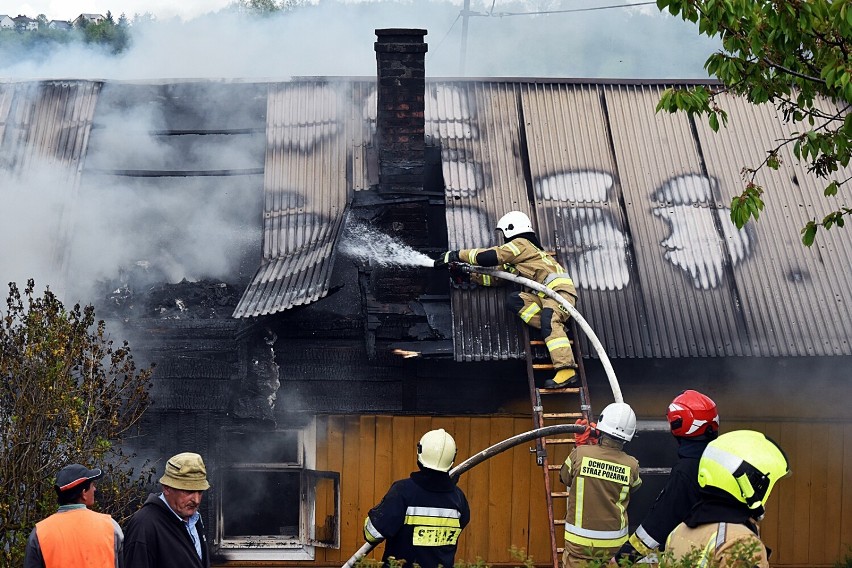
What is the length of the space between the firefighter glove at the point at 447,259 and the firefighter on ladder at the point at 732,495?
14.8 feet

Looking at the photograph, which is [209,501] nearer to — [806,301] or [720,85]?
[806,301]

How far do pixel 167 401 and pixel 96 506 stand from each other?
2199 mm

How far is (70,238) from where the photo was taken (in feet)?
30.0

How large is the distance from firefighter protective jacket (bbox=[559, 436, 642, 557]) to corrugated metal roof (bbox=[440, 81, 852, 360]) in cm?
203

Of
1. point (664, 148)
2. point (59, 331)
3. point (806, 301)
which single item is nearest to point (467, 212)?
point (664, 148)

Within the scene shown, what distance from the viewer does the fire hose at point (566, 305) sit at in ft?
25.5

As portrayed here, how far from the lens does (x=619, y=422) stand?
633cm

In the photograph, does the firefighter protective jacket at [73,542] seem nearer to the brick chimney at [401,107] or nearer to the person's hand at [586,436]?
the person's hand at [586,436]

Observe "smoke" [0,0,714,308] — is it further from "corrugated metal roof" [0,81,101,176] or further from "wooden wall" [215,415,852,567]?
"wooden wall" [215,415,852,567]

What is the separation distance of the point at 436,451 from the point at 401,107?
4245mm

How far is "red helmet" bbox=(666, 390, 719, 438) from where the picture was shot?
5.59 m

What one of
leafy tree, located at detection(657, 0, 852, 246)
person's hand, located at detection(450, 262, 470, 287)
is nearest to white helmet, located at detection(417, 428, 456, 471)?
leafy tree, located at detection(657, 0, 852, 246)

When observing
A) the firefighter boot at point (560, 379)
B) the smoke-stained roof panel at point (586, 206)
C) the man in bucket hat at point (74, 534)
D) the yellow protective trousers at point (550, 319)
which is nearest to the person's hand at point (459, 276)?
the yellow protective trousers at point (550, 319)

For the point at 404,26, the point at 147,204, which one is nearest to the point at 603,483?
the point at 147,204
